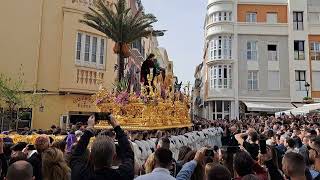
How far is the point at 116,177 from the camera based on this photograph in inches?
151

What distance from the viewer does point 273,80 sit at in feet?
146

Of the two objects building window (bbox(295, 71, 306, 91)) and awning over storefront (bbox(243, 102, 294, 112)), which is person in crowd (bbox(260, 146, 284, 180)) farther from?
building window (bbox(295, 71, 306, 91))

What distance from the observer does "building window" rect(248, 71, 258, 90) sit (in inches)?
1743

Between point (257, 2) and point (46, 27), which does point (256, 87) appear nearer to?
point (257, 2)

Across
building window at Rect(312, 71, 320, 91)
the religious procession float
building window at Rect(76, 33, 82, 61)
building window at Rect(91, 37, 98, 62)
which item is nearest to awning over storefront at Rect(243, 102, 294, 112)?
building window at Rect(312, 71, 320, 91)

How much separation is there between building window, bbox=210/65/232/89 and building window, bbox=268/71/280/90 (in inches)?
184

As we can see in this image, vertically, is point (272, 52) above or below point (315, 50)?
below

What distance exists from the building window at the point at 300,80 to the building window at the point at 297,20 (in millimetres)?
5525

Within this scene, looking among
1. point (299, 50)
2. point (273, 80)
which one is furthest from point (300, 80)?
point (299, 50)

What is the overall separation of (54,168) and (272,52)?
143 ft

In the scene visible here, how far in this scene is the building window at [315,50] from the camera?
44.6m

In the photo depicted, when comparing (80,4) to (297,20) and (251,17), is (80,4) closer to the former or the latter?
(251,17)

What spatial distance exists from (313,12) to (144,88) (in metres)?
38.8

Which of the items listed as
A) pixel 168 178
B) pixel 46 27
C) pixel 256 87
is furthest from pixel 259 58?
pixel 168 178
